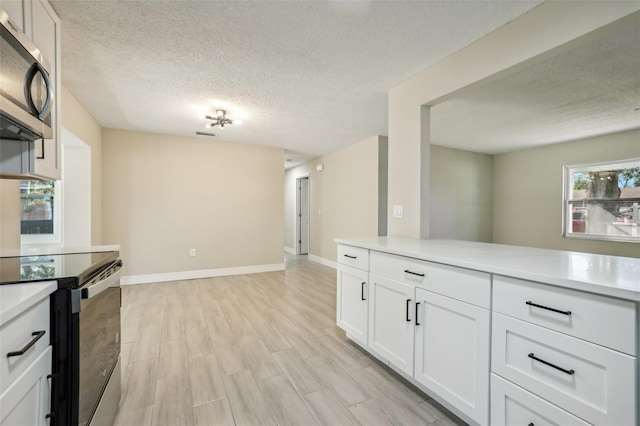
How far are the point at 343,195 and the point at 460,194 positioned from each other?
8.23 ft

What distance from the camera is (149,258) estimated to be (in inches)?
167

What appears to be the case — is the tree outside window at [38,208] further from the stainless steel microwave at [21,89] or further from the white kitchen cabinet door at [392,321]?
the white kitchen cabinet door at [392,321]

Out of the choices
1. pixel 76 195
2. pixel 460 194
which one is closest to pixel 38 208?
pixel 76 195

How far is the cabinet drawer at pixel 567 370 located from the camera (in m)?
0.89

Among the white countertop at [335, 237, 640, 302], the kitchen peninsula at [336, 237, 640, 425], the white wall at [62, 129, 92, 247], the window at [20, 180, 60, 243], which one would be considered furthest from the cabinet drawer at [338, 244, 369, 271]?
the window at [20, 180, 60, 243]

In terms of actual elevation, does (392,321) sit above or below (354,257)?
below

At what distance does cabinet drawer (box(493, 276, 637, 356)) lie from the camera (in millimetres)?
883

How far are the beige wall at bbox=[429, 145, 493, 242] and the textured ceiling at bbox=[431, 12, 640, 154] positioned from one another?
0.63m

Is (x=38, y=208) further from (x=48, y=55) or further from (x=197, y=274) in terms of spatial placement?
(x=48, y=55)

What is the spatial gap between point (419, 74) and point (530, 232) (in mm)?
4737

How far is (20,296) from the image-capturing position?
796 mm

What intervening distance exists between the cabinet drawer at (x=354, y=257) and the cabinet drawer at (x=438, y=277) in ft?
0.39

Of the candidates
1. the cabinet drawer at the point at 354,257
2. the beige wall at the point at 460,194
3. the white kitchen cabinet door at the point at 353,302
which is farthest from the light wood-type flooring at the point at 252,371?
the beige wall at the point at 460,194

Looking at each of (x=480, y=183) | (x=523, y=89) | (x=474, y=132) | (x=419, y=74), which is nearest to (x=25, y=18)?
(x=419, y=74)
